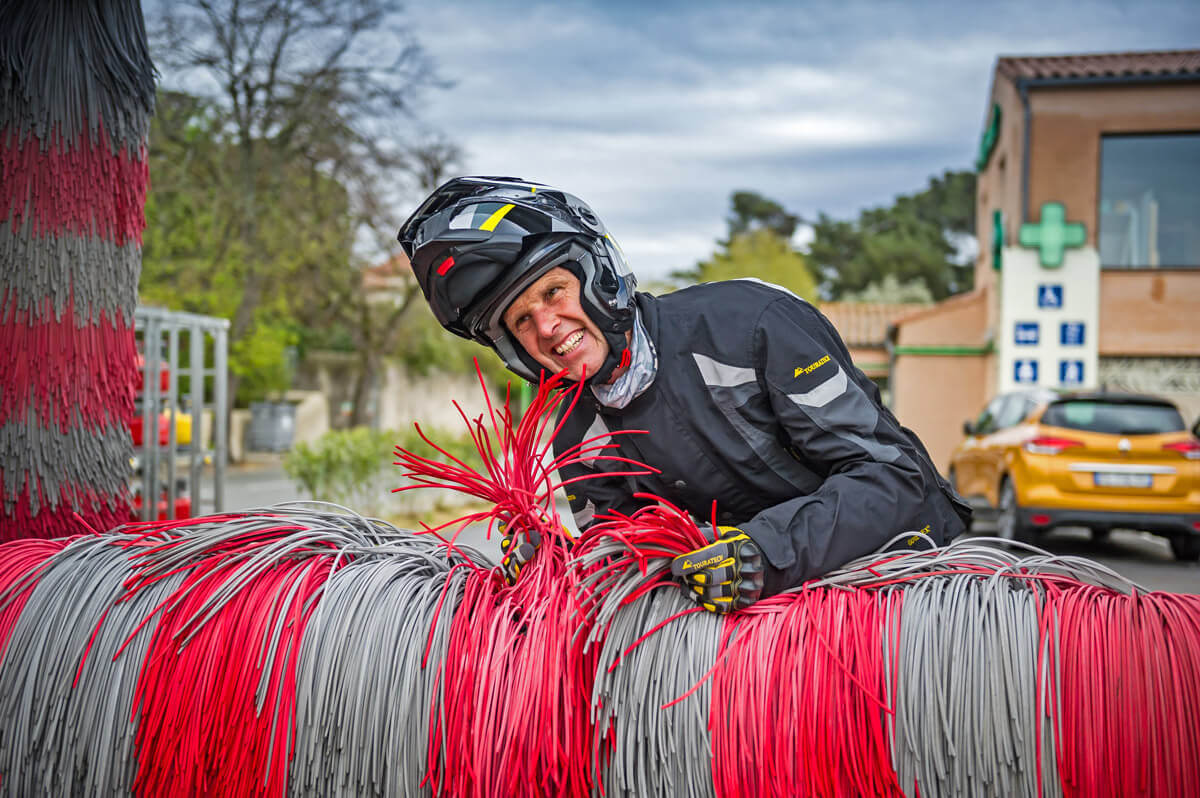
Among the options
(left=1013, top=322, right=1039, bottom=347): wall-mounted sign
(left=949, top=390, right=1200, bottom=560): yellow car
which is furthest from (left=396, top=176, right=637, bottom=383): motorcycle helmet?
(left=1013, top=322, right=1039, bottom=347): wall-mounted sign

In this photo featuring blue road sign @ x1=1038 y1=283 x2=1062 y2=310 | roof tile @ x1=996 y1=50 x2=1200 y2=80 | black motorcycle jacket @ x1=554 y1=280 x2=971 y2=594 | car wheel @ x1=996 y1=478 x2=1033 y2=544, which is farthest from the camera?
blue road sign @ x1=1038 y1=283 x2=1062 y2=310

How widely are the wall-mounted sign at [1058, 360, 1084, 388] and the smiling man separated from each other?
1372cm

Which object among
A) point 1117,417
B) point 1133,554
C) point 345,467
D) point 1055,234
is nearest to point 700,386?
point 1117,417

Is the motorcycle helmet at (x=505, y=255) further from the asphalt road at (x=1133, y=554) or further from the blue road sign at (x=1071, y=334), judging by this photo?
the blue road sign at (x=1071, y=334)

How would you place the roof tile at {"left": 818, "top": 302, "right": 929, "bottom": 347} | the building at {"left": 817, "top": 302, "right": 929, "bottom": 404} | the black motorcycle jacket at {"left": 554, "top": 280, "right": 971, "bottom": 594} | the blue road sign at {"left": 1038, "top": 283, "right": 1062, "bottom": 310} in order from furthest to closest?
the roof tile at {"left": 818, "top": 302, "right": 929, "bottom": 347} → the building at {"left": 817, "top": 302, "right": 929, "bottom": 404} → the blue road sign at {"left": 1038, "top": 283, "right": 1062, "bottom": 310} → the black motorcycle jacket at {"left": 554, "top": 280, "right": 971, "bottom": 594}

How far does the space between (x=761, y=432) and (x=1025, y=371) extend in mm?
14146

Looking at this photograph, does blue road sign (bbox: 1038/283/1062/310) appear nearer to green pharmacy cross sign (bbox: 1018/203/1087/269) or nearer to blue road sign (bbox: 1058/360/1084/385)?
green pharmacy cross sign (bbox: 1018/203/1087/269)

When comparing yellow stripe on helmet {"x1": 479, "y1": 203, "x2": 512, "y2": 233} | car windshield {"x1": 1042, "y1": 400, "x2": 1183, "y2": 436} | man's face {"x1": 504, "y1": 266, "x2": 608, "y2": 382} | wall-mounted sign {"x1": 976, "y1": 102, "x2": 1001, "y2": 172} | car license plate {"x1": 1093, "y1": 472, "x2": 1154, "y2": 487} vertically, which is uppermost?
wall-mounted sign {"x1": 976, "y1": 102, "x2": 1001, "y2": 172}

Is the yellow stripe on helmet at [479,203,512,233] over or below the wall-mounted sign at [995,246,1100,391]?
below

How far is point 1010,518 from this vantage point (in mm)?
8336

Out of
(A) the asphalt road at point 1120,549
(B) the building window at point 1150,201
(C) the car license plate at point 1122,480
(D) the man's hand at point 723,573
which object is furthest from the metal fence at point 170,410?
(B) the building window at point 1150,201

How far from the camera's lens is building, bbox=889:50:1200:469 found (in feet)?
45.8

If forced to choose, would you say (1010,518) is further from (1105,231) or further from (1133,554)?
(1105,231)

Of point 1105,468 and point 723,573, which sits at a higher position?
point 723,573
